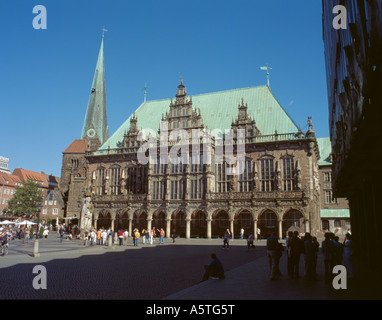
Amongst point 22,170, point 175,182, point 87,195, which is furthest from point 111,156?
point 22,170

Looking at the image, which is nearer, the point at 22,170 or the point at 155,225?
the point at 155,225

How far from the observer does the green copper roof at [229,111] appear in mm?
47081

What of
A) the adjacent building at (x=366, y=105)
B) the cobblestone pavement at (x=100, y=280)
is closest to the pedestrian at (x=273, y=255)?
the cobblestone pavement at (x=100, y=280)

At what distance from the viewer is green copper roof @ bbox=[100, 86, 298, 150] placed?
47.1m

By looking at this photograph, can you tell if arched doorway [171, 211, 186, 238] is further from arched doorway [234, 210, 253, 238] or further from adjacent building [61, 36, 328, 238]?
arched doorway [234, 210, 253, 238]

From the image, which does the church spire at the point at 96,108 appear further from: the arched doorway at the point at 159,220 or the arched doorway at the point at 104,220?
the arched doorway at the point at 159,220

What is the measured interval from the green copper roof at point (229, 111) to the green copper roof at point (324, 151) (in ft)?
57.0

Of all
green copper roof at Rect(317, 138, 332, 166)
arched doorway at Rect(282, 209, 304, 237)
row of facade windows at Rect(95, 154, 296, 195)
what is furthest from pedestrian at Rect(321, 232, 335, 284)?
green copper roof at Rect(317, 138, 332, 166)

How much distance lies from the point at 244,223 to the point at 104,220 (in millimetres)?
22654

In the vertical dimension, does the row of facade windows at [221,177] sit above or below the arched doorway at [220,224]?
above
